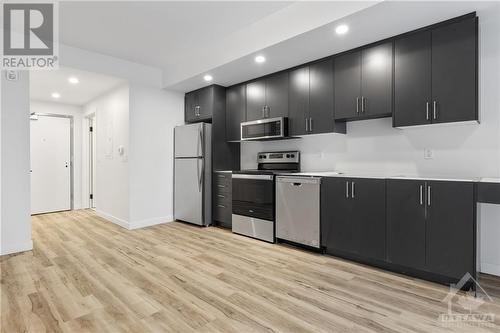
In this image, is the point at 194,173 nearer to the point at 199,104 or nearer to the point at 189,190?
the point at 189,190

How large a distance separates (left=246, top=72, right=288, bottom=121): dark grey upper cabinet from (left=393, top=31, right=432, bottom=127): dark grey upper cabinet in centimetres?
145

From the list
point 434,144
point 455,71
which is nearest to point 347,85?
point 455,71

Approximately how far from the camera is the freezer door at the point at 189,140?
14.5 ft

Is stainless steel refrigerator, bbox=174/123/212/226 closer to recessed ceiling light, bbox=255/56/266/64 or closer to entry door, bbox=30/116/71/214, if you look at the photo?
recessed ceiling light, bbox=255/56/266/64

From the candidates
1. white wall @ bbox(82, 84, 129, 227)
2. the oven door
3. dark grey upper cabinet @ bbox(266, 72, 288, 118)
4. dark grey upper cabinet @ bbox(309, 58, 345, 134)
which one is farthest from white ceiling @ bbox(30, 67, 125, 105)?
dark grey upper cabinet @ bbox(309, 58, 345, 134)

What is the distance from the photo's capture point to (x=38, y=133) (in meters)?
5.57

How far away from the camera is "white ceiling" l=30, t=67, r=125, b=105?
408 centimetres

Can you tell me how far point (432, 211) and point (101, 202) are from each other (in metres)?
5.48

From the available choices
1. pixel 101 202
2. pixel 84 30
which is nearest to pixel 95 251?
pixel 101 202

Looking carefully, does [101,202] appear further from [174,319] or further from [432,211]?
[432,211]

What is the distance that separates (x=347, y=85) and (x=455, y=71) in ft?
3.31

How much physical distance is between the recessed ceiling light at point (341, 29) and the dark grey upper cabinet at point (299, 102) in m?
0.87

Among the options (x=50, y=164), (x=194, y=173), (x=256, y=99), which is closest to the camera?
(x=256, y=99)

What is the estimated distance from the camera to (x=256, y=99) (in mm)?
4152
